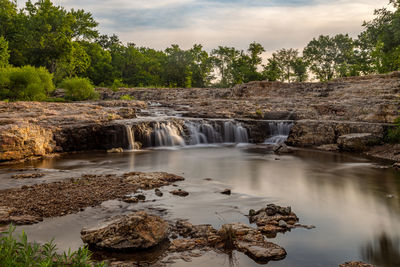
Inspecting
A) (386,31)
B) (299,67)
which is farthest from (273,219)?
(299,67)

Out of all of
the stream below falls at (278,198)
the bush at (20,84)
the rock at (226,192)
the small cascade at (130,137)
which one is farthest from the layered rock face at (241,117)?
the rock at (226,192)

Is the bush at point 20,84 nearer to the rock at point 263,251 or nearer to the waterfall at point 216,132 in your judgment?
the waterfall at point 216,132

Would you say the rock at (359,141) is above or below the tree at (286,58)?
below

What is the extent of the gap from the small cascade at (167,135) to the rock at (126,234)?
13230 millimetres

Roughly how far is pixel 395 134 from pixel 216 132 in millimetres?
10167

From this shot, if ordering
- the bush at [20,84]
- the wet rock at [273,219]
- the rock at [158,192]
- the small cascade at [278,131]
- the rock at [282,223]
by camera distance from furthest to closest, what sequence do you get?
the bush at [20,84] → the small cascade at [278,131] → the rock at [158,192] → the rock at [282,223] → the wet rock at [273,219]

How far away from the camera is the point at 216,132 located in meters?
20.1

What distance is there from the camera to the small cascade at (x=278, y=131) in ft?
66.2

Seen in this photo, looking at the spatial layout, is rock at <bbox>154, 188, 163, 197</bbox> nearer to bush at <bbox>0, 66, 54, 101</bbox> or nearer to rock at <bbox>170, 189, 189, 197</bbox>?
rock at <bbox>170, 189, 189, 197</bbox>

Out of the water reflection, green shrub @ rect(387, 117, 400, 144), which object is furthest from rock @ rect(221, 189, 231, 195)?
green shrub @ rect(387, 117, 400, 144)

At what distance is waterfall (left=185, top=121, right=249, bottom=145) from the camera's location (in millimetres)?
19562

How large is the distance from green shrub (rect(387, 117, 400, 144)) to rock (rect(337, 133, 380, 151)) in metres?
0.58

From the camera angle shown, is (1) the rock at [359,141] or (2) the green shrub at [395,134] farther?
(1) the rock at [359,141]

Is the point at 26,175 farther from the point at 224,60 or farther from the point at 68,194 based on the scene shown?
the point at 224,60
